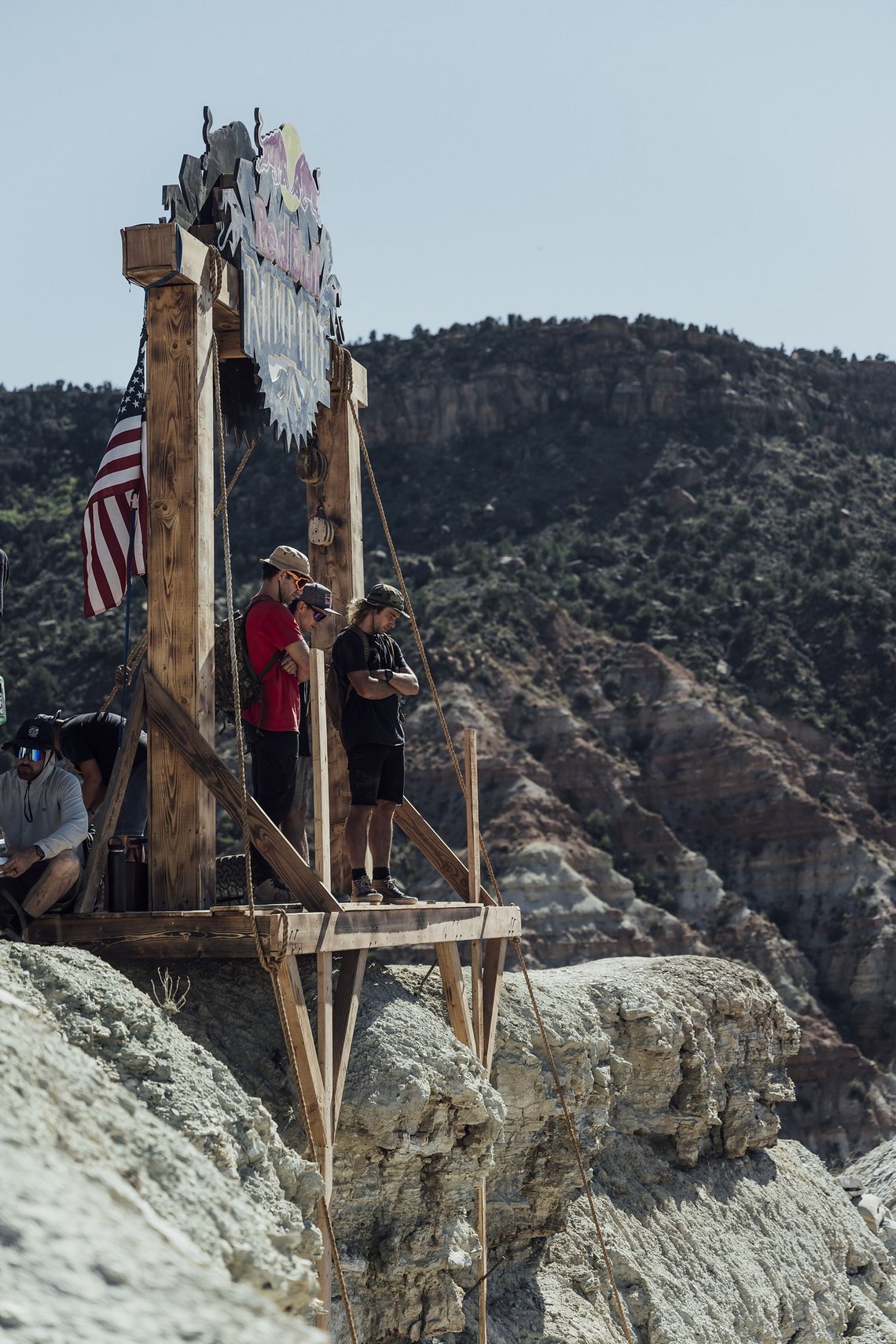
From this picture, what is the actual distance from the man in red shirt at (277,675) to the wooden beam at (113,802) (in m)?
0.71

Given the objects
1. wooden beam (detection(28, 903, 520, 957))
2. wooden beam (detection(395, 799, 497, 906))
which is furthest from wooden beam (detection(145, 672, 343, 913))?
wooden beam (detection(395, 799, 497, 906))

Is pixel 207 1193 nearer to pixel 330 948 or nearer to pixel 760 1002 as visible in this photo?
pixel 330 948

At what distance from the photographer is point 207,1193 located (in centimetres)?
437

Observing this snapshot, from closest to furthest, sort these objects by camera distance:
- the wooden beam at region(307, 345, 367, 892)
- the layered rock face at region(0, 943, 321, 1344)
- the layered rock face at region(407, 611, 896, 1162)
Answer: the layered rock face at region(0, 943, 321, 1344), the wooden beam at region(307, 345, 367, 892), the layered rock face at region(407, 611, 896, 1162)

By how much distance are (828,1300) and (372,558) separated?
3507 cm

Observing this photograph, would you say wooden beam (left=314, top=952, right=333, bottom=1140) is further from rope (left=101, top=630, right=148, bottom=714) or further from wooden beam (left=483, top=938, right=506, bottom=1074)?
wooden beam (left=483, top=938, right=506, bottom=1074)

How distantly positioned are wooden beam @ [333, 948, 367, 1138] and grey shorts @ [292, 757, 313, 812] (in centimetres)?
87

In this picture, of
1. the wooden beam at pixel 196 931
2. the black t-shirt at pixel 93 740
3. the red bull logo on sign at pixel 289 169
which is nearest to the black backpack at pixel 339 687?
the black t-shirt at pixel 93 740

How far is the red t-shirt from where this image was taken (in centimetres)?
814

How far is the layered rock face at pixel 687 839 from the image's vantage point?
1526 inches

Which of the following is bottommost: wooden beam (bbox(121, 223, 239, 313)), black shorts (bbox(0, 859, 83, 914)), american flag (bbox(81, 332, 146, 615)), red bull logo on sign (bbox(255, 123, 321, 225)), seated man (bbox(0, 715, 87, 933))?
black shorts (bbox(0, 859, 83, 914))

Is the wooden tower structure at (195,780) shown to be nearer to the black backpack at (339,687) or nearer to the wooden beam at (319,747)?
the wooden beam at (319,747)

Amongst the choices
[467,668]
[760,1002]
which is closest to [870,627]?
[467,668]

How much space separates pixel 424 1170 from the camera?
8344mm
